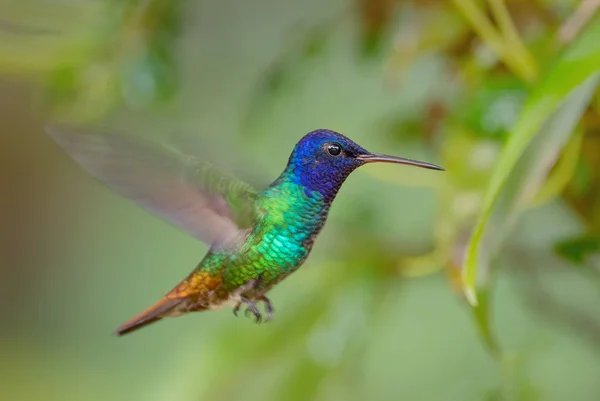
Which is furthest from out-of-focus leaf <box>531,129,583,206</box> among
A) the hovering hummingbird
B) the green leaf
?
the hovering hummingbird

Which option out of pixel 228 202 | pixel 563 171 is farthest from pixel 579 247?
pixel 228 202

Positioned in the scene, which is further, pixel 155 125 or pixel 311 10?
pixel 155 125

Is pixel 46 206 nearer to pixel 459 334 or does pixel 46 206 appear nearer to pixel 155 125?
pixel 155 125

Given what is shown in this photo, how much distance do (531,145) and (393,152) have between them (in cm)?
55

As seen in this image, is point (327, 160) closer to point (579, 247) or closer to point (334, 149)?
point (334, 149)

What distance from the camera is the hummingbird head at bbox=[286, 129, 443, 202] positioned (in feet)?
0.80

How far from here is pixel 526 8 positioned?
0.66 meters

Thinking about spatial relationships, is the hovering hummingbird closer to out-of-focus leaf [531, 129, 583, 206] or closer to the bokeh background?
the bokeh background

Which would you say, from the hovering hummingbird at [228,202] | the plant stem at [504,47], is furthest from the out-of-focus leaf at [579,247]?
the hovering hummingbird at [228,202]

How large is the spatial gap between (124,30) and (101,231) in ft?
4.24

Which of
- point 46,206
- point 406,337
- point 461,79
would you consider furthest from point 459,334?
point 46,206

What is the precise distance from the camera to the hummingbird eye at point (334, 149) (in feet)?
0.81

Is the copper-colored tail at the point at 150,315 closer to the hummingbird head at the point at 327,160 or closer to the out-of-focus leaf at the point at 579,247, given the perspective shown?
the hummingbird head at the point at 327,160

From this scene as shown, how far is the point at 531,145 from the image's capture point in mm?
369
